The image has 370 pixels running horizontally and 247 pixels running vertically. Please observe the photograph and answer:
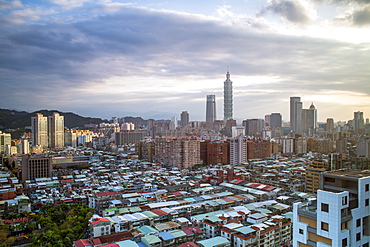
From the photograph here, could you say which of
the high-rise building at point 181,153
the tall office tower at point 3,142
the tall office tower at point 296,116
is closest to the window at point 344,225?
the high-rise building at point 181,153

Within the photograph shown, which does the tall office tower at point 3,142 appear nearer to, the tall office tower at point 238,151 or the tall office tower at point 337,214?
the tall office tower at point 238,151

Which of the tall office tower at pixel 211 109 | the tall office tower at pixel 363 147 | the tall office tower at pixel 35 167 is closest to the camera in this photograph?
the tall office tower at pixel 363 147

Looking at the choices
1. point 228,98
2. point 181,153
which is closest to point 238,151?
point 181,153

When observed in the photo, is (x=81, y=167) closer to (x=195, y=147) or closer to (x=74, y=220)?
(x=195, y=147)

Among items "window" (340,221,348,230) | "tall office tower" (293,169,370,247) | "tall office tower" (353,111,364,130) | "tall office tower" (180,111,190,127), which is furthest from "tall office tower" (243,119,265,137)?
"window" (340,221,348,230)

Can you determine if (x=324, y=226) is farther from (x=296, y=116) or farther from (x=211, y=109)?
(x=211, y=109)

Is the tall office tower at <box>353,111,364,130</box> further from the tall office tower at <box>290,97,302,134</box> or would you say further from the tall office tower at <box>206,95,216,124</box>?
the tall office tower at <box>206,95,216,124</box>

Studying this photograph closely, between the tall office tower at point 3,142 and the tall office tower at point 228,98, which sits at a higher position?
the tall office tower at point 228,98
